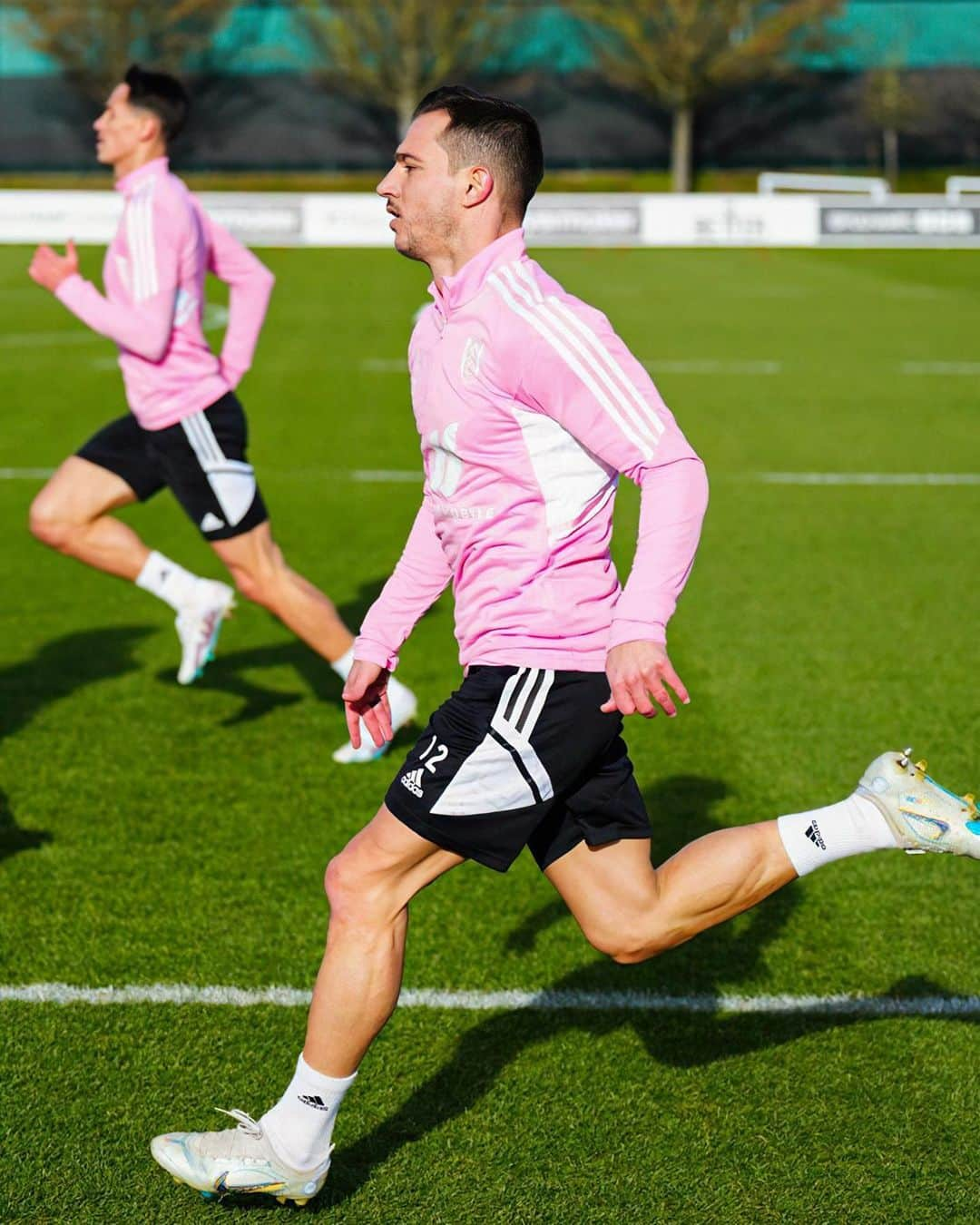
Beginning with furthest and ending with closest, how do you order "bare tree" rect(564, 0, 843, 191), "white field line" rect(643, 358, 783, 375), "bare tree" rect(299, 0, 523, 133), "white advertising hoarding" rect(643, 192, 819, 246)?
1. "bare tree" rect(299, 0, 523, 133)
2. "bare tree" rect(564, 0, 843, 191)
3. "white advertising hoarding" rect(643, 192, 819, 246)
4. "white field line" rect(643, 358, 783, 375)

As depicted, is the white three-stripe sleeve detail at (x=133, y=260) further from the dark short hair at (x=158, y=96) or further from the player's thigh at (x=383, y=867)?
the player's thigh at (x=383, y=867)

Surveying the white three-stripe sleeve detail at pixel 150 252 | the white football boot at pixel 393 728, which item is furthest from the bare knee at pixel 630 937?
the white three-stripe sleeve detail at pixel 150 252

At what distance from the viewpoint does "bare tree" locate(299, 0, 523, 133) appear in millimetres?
57594

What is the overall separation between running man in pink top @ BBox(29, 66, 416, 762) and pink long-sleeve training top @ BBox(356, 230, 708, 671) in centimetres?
263

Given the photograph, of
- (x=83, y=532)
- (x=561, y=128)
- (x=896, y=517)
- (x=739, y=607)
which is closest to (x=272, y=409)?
(x=896, y=517)

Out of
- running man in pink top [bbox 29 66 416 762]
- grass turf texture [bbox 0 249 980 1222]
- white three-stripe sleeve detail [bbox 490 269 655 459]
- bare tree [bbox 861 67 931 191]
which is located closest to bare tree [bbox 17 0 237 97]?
bare tree [bbox 861 67 931 191]

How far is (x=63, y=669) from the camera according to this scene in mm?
7359

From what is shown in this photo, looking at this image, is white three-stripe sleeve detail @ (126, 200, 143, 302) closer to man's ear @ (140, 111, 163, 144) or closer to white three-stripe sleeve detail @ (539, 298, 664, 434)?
man's ear @ (140, 111, 163, 144)

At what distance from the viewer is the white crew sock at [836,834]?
11.4 ft

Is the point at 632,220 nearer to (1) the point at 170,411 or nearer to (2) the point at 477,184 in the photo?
(1) the point at 170,411

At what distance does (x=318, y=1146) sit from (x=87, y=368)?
49.6 ft

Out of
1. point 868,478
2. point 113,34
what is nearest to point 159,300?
point 868,478

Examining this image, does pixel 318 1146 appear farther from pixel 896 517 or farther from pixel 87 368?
pixel 87 368

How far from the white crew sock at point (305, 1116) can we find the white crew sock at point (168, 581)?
11.4 ft
